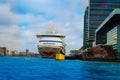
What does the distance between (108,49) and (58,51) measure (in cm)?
4581

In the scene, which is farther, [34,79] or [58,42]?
[58,42]

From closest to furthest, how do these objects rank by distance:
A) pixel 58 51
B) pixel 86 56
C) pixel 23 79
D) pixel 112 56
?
pixel 23 79
pixel 112 56
pixel 86 56
pixel 58 51

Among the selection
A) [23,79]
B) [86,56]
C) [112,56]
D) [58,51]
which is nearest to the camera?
[23,79]

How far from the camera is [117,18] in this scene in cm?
15862

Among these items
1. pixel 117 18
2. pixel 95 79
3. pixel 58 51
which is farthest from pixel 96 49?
pixel 95 79

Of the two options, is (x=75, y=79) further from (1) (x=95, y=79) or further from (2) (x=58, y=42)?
(2) (x=58, y=42)

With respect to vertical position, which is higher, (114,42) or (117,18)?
(117,18)

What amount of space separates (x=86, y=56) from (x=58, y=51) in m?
26.6

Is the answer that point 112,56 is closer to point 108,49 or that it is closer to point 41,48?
point 108,49

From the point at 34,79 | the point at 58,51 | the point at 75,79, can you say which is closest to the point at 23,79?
the point at 34,79

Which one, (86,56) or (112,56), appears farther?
(86,56)

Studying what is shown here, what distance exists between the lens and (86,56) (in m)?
174

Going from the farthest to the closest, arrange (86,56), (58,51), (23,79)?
(58,51) < (86,56) < (23,79)

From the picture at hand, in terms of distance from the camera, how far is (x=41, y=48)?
19800 centimetres
